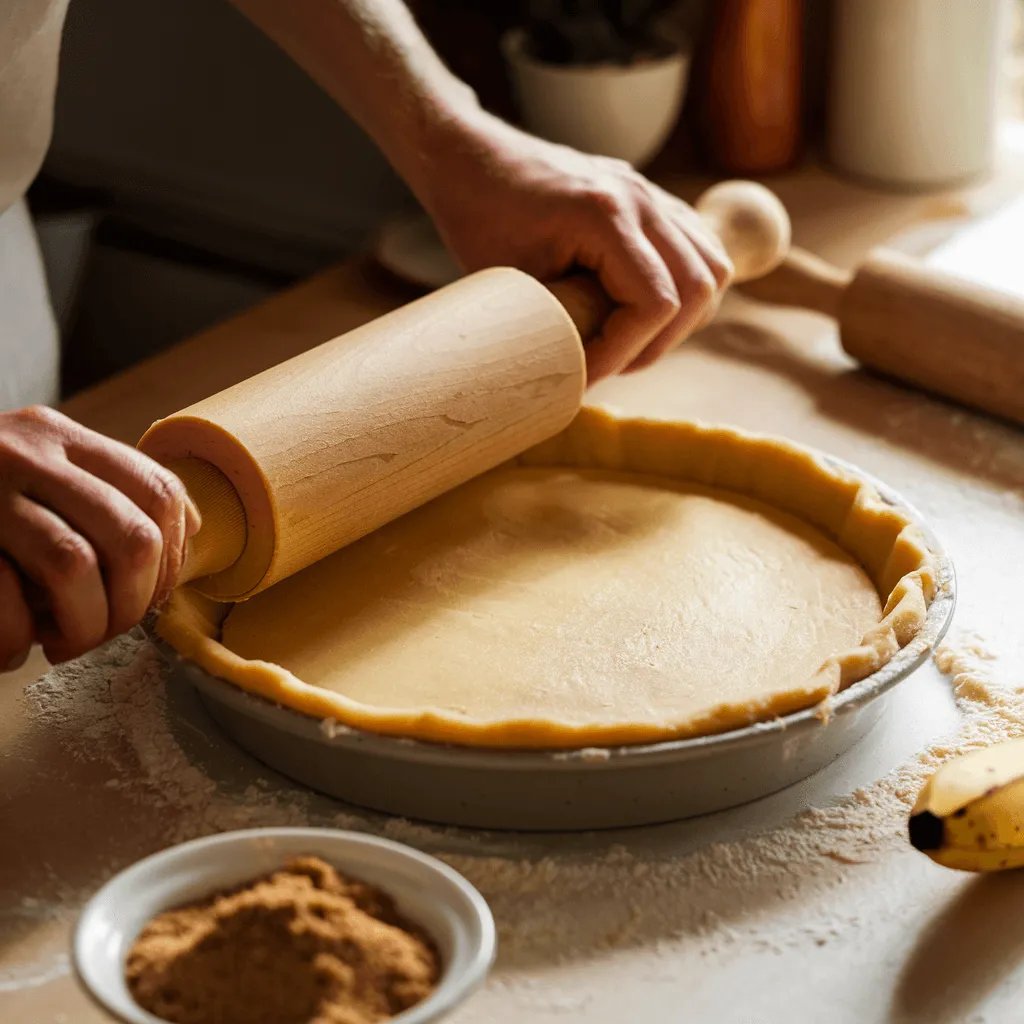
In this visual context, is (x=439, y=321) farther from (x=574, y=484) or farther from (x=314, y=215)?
(x=314, y=215)

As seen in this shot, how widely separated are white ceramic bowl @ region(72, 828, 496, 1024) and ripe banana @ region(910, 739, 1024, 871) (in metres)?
0.35

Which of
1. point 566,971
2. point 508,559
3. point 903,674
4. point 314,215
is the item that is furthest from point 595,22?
point 566,971

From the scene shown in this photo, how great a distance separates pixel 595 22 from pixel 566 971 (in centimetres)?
174

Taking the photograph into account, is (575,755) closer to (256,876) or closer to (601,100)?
(256,876)

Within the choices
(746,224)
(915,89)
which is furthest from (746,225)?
(915,89)

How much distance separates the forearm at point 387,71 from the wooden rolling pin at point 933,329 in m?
0.58

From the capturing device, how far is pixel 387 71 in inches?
65.4

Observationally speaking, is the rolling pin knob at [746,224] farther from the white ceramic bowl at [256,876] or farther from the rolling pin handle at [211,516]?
the white ceramic bowl at [256,876]

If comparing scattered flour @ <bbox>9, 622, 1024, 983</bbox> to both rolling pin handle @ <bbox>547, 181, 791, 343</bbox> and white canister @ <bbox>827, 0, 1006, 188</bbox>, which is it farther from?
white canister @ <bbox>827, 0, 1006, 188</bbox>

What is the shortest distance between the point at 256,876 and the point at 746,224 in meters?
1.22

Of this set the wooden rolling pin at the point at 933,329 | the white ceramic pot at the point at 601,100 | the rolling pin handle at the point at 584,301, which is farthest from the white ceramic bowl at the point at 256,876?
the white ceramic pot at the point at 601,100

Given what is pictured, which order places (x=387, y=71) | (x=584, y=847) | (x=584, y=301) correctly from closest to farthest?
Result: (x=584, y=847) < (x=584, y=301) < (x=387, y=71)

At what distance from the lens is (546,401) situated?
1.41 m

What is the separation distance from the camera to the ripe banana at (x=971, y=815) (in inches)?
38.9
